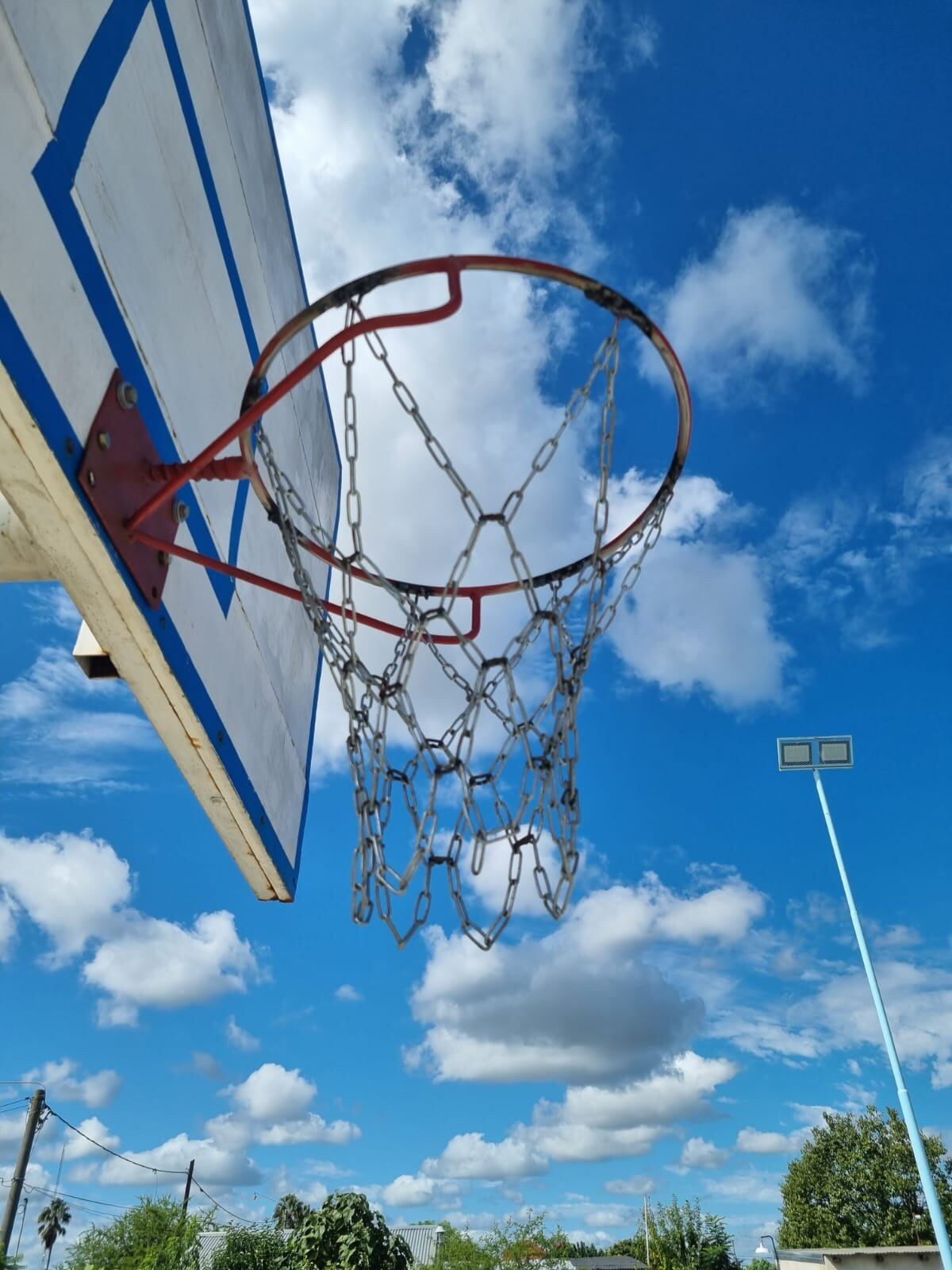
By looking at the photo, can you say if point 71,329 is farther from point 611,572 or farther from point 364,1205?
point 364,1205

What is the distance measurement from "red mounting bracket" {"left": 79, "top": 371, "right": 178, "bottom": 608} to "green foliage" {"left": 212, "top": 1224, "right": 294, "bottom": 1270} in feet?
50.5

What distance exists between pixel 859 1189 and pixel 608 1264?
900 inches

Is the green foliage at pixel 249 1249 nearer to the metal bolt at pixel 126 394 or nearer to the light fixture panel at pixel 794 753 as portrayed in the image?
the light fixture panel at pixel 794 753

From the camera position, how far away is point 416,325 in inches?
98.0

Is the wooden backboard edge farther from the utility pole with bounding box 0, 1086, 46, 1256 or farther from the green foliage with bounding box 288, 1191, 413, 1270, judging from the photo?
the utility pole with bounding box 0, 1086, 46, 1256

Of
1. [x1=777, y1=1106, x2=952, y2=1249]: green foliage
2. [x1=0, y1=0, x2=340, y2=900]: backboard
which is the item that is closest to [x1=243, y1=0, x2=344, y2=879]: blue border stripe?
[x1=0, y1=0, x2=340, y2=900]: backboard

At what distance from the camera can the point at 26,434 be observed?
193cm

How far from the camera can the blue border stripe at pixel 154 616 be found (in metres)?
1.82

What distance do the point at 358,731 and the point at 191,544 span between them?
2.57 feet

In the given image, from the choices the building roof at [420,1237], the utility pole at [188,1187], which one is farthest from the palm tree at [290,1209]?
the utility pole at [188,1187]

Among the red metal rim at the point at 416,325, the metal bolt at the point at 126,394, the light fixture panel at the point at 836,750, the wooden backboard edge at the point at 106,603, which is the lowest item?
the wooden backboard edge at the point at 106,603

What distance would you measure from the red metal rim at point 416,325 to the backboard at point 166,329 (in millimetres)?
258

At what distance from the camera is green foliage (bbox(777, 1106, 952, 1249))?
22.2m

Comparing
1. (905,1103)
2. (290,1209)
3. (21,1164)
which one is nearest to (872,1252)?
(905,1103)
